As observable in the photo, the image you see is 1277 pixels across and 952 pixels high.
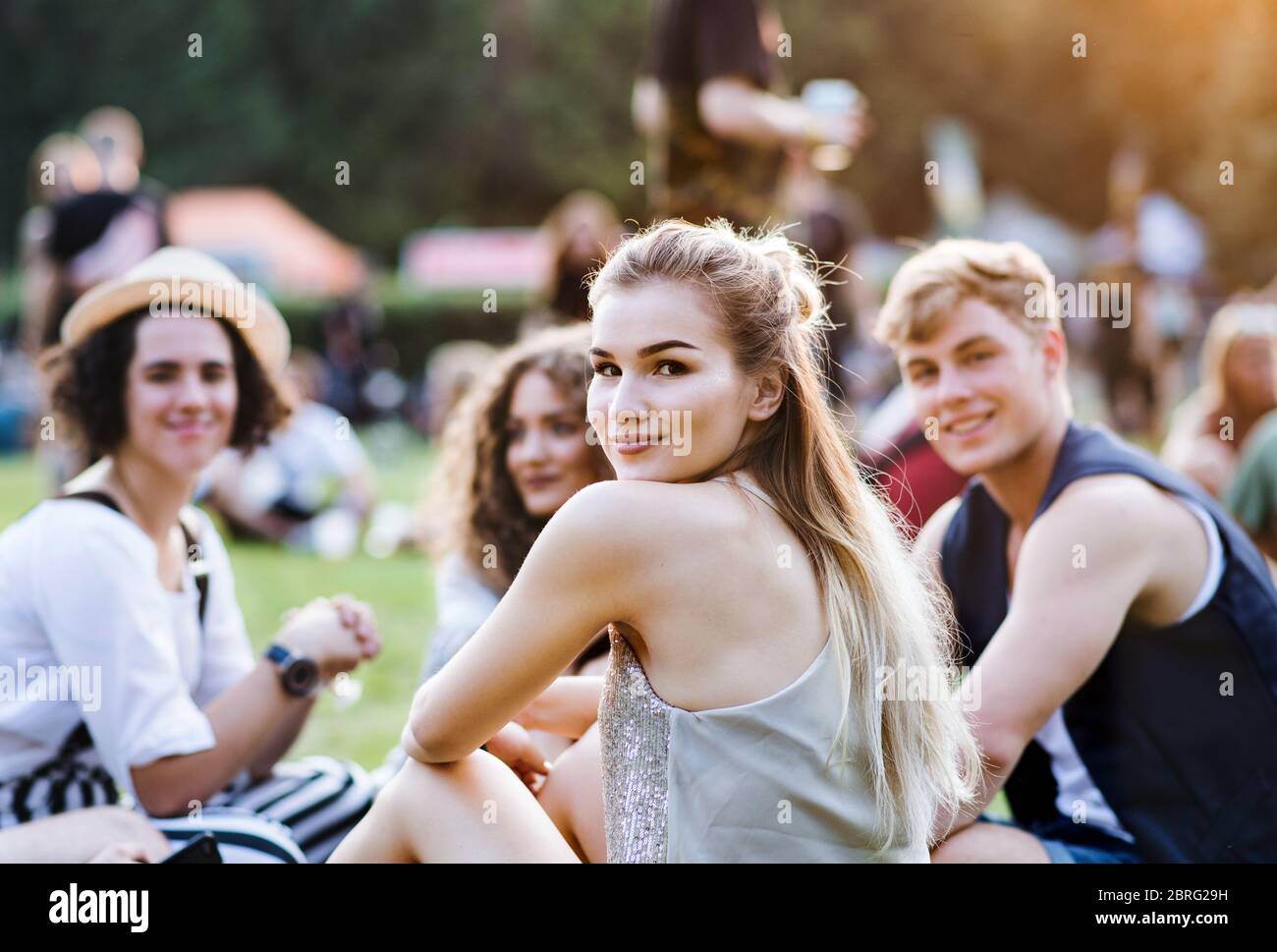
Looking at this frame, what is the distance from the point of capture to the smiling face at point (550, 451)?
3.29m

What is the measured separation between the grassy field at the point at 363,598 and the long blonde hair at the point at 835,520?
250cm

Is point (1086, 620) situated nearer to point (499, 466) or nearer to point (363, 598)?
point (499, 466)

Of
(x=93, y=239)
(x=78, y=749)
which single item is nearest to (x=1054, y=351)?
(x=78, y=749)

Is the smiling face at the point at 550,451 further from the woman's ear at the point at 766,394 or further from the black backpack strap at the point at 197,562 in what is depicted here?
the woman's ear at the point at 766,394

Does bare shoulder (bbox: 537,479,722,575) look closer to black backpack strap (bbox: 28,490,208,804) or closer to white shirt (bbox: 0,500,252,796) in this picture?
white shirt (bbox: 0,500,252,796)

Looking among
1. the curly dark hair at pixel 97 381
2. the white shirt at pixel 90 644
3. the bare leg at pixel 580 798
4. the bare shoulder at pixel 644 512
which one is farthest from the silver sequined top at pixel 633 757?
the curly dark hair at pixel 97 381

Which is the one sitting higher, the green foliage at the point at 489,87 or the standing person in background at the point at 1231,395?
the green foliage at the point at 489,87

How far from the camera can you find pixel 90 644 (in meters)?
2.69

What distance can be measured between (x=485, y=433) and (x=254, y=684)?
0.87 meters

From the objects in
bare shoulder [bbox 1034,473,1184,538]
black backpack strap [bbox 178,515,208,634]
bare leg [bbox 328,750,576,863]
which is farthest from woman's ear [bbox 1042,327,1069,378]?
black backpack strap [bbox 178,515,208,634]

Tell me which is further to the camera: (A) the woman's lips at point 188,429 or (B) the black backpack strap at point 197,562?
(B) the black backpack strap at point 197,562

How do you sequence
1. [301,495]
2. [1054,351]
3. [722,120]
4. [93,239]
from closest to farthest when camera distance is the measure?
[1054,351] < [722,120] < [93,239] < [301,495]

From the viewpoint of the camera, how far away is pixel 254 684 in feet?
9.30

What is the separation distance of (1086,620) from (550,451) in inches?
52.0
